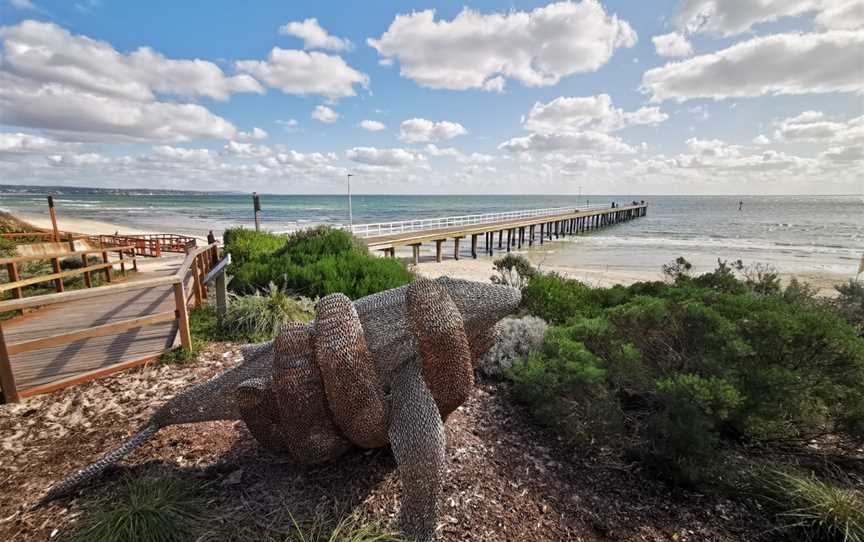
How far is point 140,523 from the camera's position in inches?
90.5

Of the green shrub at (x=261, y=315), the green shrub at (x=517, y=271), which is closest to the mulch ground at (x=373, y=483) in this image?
the green shrub at (x=261, y=315)

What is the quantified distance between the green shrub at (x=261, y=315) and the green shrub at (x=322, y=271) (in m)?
0.58

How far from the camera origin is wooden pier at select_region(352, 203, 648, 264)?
73.2 feet

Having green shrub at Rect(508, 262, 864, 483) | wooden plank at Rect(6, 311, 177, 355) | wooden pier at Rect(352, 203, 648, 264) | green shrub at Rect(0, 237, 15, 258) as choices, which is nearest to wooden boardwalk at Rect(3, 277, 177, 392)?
wooden plank at Rect(6, 311, 177, 355)

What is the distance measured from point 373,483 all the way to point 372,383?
950 mm

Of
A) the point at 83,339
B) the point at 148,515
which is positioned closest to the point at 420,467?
the point at 148,515

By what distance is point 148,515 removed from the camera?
2.34 metres

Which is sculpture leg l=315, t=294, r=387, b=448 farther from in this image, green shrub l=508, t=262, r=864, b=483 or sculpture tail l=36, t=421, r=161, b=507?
green shrub l=508, t=262, r=864, b=483

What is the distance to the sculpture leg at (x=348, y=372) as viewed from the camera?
7.81ft

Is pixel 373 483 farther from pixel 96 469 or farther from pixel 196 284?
pixel 196 284

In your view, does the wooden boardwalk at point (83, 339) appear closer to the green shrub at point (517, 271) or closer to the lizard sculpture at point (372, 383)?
the lizard sculpture at point (372, 383)

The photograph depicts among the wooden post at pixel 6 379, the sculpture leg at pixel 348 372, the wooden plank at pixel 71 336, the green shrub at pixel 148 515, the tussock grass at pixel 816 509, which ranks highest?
the sculpture leg at pixel 348 372

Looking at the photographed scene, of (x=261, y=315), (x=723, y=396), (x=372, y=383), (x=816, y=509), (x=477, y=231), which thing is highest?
(x=372, y=383)

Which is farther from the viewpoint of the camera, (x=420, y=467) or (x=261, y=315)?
(x=261, y=315)
